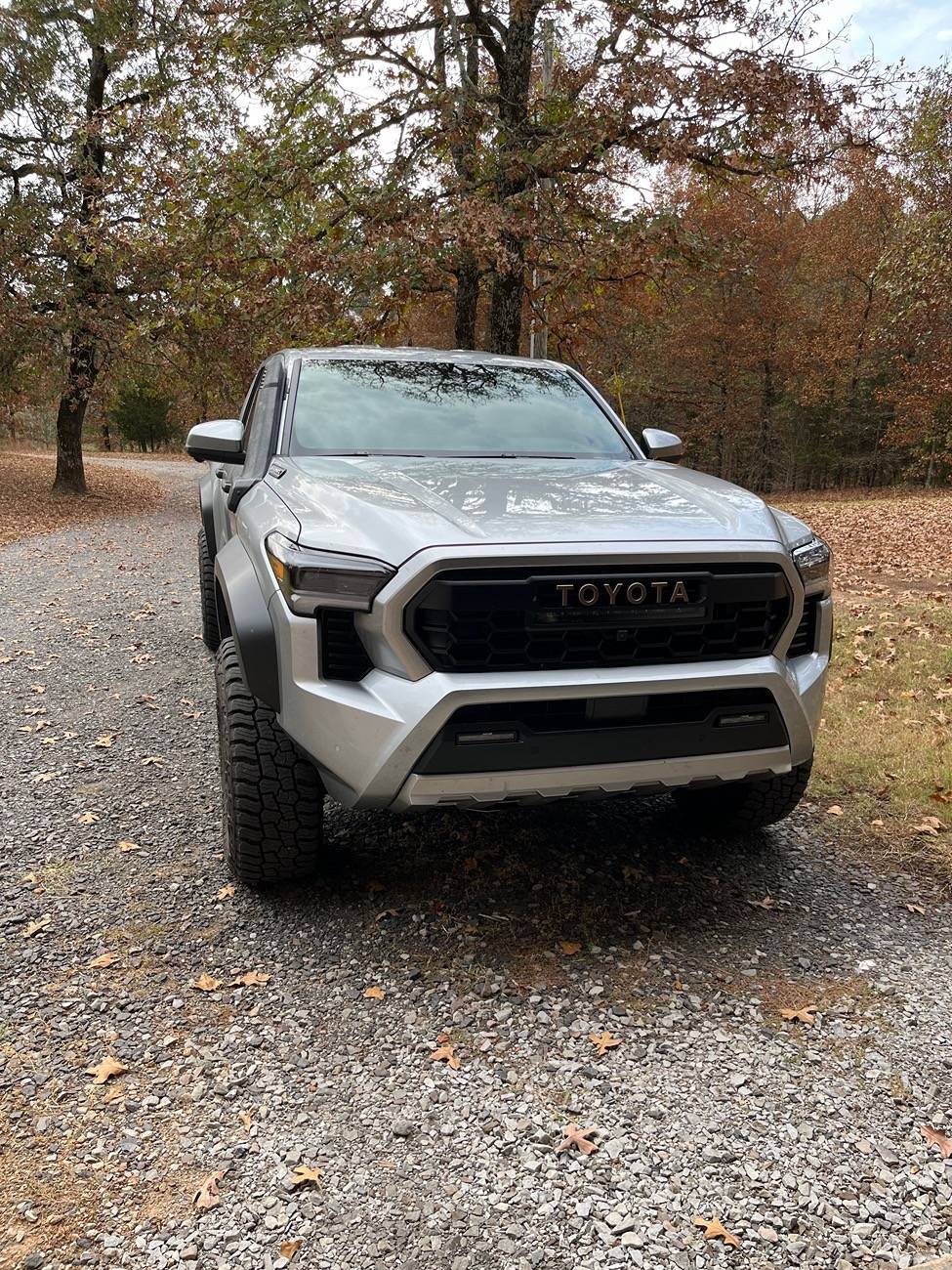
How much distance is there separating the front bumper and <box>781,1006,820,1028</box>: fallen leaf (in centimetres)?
66

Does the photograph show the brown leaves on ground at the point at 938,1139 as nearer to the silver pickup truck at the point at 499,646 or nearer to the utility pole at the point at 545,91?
the silver pickup truck at the point at 499,646

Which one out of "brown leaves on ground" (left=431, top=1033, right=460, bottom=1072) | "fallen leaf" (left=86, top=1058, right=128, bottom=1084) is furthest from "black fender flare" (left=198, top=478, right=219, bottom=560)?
"brown leaves on ground" (left=431, top=1033, right=460, bottom=1072)

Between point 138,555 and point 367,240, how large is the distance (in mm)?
5383

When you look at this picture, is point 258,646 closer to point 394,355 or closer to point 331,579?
point 331,579

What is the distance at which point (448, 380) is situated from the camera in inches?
163

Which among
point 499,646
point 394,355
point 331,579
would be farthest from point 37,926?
point 394,355

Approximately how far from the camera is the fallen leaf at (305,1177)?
1.89 meters

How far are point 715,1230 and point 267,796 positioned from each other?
5.46 feet

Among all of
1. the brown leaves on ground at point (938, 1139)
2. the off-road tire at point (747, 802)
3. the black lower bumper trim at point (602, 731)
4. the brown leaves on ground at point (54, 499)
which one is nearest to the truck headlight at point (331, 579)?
the black lower bumper trim at point (602, 731)

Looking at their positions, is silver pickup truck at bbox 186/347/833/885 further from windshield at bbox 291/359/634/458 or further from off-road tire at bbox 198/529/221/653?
off-road tire at bbox 198/529/221/653

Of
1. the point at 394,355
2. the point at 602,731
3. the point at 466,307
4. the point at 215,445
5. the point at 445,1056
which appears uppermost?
the point at 466,307

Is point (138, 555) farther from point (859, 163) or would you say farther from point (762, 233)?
point (762, 233)

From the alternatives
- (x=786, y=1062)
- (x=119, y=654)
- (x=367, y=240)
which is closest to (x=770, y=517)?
(x=786, y=1062)

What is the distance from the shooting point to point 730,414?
28.4 metres
